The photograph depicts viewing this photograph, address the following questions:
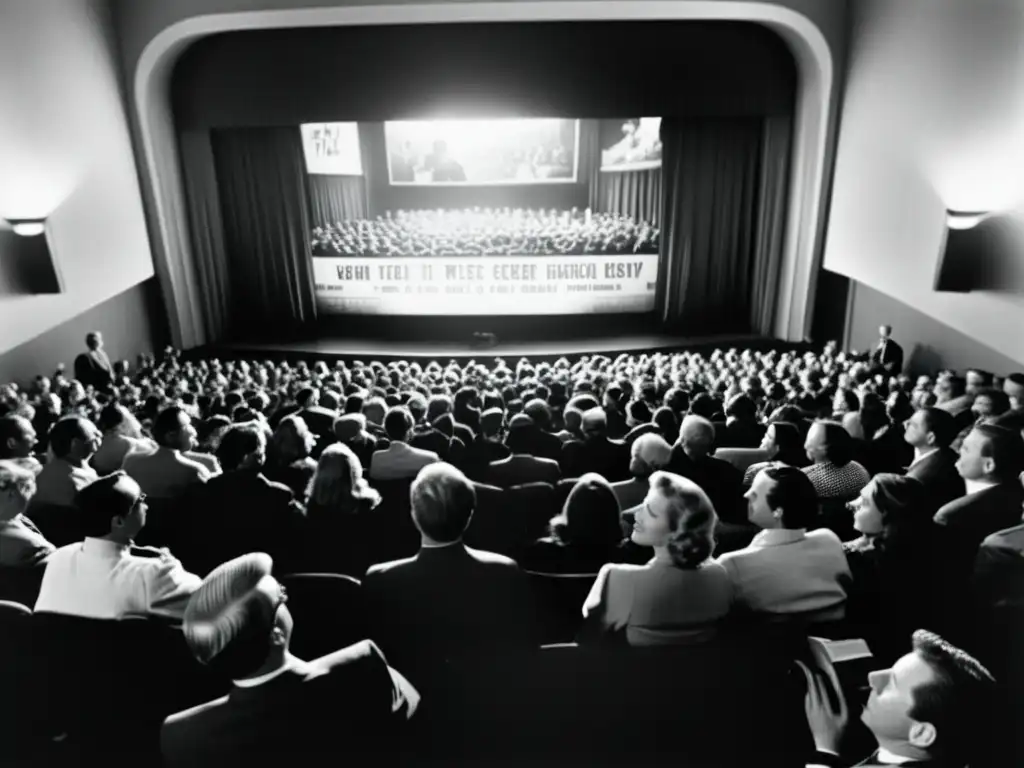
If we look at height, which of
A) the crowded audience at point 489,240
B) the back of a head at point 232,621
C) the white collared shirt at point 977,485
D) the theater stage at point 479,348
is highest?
the back of a head at point 232,621

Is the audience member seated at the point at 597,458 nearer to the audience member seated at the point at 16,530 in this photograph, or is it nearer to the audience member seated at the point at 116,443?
the audience member seated at the point at 116,443

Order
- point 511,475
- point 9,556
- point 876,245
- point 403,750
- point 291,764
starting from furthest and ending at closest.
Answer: point 876,245
point 511,475
point 9,556
point 403,750
point 291,764

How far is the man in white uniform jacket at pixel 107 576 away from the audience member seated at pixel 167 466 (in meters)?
1.10

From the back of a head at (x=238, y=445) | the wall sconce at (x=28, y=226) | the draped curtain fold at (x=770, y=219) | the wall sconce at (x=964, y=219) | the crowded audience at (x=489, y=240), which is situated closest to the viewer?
the back of a head at (x=238, y=445)

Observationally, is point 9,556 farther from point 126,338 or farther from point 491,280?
point 491,280

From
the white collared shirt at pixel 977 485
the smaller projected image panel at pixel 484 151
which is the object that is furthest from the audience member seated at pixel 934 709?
the smaller projected image panel at pixel 484 151

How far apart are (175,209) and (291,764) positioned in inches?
420

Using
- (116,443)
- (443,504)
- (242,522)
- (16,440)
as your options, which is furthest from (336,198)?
(443,504)

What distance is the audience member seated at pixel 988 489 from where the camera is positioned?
2508 millimetres

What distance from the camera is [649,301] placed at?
39.7 ft

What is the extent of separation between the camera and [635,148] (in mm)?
13664

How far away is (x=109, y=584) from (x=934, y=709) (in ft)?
7.08

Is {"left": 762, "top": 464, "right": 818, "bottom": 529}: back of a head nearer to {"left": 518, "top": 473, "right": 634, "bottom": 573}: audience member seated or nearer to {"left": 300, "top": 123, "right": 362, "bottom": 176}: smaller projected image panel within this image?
{"left": 518, "top": 473, "right": 634, "bottom": 573}: audience member seated

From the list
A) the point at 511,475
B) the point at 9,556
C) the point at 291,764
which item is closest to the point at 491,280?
the point at 511,475
